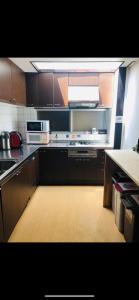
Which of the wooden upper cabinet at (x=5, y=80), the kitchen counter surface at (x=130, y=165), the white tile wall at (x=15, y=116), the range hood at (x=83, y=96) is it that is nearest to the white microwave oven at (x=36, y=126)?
the white tile wall at (x=15, y=116)

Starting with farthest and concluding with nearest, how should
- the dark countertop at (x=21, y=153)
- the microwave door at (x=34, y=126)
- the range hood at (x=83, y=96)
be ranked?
the microwave door at (x=34, y=126) → the range hood at (x=83, y=96) → the dark countertop at (x=21, y=153)

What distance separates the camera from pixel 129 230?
184 cm

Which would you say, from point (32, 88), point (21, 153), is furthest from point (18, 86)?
point (21, 153)

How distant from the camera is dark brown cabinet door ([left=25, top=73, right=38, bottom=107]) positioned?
340cm

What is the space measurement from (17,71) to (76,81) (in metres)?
1.10

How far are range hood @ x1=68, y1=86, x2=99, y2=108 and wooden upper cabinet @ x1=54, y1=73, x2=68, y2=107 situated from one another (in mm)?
96

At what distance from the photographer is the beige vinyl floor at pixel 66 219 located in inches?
81.5

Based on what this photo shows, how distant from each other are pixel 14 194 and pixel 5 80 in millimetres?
1494

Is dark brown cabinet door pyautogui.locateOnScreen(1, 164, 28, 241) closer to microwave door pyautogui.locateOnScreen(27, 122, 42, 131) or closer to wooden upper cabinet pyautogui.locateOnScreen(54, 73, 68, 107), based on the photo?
microwave door pyautogui.locateOnScreen(27, 122, 42, 131)

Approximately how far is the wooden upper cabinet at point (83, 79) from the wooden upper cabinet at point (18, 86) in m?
0.88

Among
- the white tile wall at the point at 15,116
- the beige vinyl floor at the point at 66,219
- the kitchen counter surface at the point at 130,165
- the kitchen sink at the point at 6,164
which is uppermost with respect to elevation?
the white tile wall at the point at 15,116

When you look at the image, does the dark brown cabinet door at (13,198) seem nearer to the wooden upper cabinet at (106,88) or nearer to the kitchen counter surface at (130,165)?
the kitchen counter surface at (130,165)
